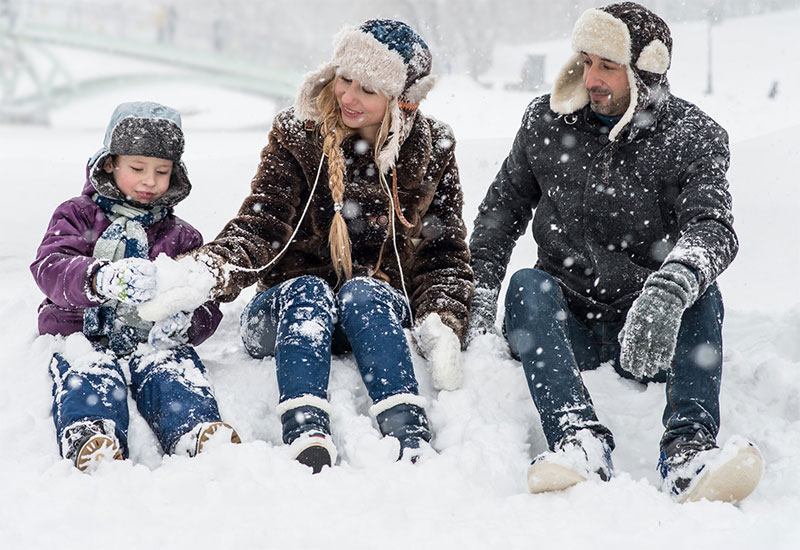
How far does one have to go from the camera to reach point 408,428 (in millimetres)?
2365

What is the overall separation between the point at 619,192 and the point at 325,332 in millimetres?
1248

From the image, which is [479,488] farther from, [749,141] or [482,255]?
[749,141]

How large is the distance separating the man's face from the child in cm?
161

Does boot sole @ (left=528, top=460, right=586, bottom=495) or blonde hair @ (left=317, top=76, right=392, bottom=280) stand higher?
blonde hair @ (left=317, top=76, right=392, bottom=280)

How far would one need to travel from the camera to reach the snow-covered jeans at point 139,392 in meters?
2.38

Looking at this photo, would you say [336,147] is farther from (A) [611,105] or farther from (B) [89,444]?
(B) [89,444]

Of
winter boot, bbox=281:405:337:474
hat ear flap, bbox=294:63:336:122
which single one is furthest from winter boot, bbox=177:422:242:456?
hat ear flap, bbox=294:63:336:122

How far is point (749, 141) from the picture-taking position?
7.25 m

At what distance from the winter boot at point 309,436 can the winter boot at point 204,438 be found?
0.17 meters

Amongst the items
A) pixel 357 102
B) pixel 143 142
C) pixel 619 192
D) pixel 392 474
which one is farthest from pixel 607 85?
pixel 143 142

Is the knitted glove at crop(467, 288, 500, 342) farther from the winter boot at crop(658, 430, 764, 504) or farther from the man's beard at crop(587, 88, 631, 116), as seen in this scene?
the winter boot at crop(658, 430, 764, 504)

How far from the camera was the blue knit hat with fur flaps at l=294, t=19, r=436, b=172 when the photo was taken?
275cm

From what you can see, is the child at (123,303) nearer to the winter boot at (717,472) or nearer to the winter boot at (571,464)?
the winter boot at (571,464)

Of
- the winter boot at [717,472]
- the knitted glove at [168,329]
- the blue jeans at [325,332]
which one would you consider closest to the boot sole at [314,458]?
the blue jeans at [325,332]
